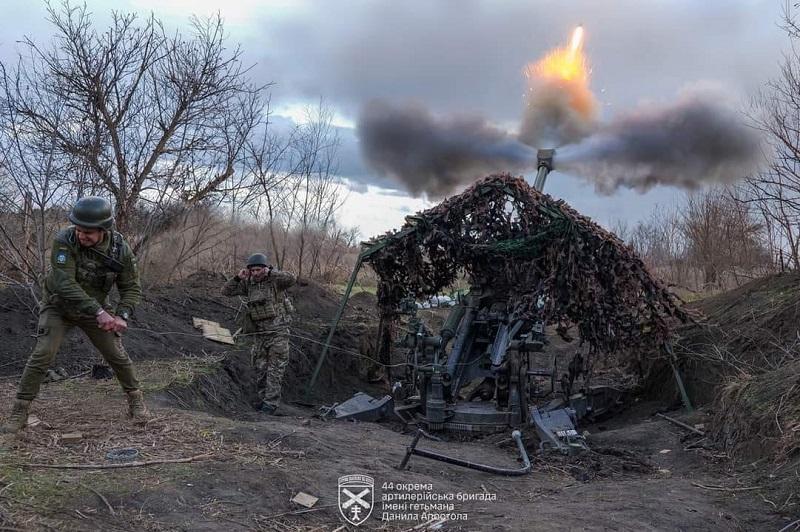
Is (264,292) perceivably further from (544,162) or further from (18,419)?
(544,162)

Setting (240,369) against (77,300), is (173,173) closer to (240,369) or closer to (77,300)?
(240,369)

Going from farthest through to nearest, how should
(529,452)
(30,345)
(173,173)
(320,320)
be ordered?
(320,320) → (173,173) → (30,345) → (529,452)

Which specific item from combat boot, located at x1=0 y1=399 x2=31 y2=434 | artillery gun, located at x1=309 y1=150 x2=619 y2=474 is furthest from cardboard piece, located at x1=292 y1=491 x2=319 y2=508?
artillery gun, located at x1=309 y1=150 x2=619 y2=474

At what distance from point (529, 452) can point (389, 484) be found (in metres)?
2.68

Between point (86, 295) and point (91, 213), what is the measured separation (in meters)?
0.70

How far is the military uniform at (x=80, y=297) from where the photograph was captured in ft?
18.6

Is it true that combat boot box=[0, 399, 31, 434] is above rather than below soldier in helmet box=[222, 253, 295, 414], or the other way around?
below

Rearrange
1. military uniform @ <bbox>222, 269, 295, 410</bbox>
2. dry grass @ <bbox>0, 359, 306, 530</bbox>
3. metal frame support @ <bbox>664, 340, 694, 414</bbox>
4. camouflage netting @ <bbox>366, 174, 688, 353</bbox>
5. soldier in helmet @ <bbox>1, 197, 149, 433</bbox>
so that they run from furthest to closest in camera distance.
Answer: camouflage netting @ <bbox>366, 174, 688, 353</bbox>, military uniform @ <bbox>222, 269, 295, 410</bbox>, metal frame support @ <bbox>664, 340, 694, 414</bbox>, soldier in helmet @ <bbox>1, 197, 149, 433</bbox>, dry grass @ <bbox>0, 359, 306, 530</bbox>

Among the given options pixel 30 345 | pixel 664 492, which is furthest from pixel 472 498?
pixel 30 345

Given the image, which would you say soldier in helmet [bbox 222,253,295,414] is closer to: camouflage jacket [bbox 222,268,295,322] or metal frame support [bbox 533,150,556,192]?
camouflage jacket [bbox 222,268,295,322]

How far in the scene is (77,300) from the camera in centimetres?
567

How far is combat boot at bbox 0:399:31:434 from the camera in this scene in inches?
217

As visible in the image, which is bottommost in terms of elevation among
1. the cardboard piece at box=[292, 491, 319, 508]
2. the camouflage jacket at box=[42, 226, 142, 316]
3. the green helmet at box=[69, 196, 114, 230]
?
the cardboard piece at box=[292, 491, 319, 508]

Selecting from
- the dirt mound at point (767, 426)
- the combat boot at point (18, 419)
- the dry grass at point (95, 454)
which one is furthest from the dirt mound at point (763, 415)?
the combat boot at point (18, 419)
